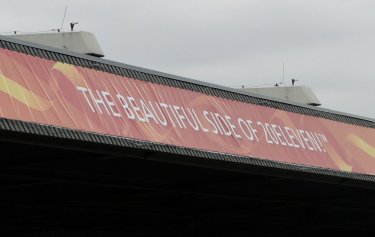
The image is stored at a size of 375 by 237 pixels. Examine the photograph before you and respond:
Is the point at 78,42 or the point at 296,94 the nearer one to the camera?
the point at 78,42

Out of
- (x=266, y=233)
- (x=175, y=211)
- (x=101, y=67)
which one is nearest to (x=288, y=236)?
(x=266, y=233)

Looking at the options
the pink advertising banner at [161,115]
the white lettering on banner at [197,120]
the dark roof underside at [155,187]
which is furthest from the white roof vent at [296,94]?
the white lettering on banner at [197,120]

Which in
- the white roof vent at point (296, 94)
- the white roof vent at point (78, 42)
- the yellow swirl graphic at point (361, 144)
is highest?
the white roof vent at point (78, 42)

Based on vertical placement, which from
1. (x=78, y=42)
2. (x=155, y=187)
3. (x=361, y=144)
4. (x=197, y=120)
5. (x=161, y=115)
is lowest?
(x=361, y=144)

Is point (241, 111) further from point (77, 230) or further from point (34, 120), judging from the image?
point (77, 230)

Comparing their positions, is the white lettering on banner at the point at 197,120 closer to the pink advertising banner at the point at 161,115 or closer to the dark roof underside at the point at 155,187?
the pink advertising banner at the point at 161,115

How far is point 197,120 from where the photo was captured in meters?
19.4

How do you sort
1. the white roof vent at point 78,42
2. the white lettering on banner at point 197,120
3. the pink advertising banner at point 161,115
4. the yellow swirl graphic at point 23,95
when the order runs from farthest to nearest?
the white roof vent at point 78,42
the white lettering on banner at point 197,120
the pink advertising banner at point 161,115
the yellow swirl graphic at point 23,95

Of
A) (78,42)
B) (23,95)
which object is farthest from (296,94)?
(23,95)

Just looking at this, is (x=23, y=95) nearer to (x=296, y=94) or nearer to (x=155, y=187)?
(x=155, y=187)

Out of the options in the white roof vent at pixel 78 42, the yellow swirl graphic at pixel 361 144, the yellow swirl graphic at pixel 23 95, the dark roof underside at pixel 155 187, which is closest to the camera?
the yellow swirl graphic at pixel 23 95

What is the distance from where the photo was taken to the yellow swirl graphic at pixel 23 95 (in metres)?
15.0

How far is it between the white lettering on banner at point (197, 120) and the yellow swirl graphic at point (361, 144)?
1690 millimetres

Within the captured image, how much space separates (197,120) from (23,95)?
16.1ft
